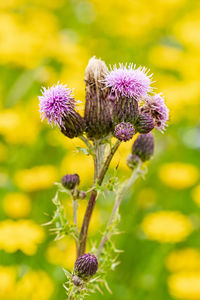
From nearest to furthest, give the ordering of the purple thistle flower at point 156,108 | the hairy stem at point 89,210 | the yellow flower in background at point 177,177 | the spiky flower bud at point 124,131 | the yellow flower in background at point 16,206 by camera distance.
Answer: the spiky flower bud at point 124,131 < the hairy stem at point 89,210 < the purple thistle flower at point 156,108 < the yellow flower in background at point 16,206 < the yellow flower in background at point 177,177

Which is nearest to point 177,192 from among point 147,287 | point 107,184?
point 147,287

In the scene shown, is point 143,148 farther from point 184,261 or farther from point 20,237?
point 184,261

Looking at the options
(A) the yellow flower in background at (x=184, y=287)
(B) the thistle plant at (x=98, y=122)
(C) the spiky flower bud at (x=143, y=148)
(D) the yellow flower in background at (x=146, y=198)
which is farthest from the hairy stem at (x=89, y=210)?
(D) the yellow flower in background at (x=146, y=198)

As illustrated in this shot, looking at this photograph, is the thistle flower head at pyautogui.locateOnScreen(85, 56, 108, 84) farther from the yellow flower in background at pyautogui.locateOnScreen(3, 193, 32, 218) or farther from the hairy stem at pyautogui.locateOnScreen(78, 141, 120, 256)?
the yellow flower in background at pyautogui.locateOnScreen(3, 193, 32, 218)

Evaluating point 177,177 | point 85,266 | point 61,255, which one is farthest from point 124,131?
point 177,177

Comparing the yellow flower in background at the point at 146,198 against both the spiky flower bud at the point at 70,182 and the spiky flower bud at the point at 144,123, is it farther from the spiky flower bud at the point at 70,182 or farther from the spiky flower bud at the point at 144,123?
the spiky flower bud at the point at 144,123

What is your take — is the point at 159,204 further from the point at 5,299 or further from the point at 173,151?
the point at 5,299
